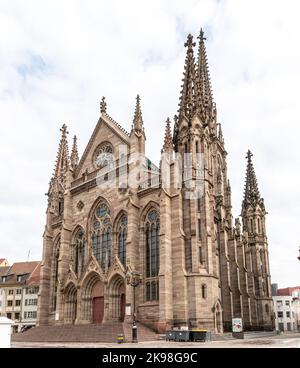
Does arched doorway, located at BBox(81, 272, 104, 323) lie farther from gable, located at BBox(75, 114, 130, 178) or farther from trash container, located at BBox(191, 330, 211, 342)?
trash container, located at BBox(191, 330, 211, 342)

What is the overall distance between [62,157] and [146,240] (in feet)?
79.8

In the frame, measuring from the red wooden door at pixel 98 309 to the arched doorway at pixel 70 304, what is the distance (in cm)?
261

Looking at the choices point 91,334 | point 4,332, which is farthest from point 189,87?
point 4,332

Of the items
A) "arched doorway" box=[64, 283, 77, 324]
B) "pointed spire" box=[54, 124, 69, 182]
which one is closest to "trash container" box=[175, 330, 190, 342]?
"arched doorway" box=[64, 283, 77, 324]

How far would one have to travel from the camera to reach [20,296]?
64.7 metres

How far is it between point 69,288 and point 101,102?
70.4 ft

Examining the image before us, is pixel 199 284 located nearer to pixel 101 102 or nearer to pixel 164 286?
pixel 164 286

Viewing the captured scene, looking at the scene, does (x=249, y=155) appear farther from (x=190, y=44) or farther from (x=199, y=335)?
(x=199, y=335)

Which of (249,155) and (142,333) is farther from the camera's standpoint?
(249,155)

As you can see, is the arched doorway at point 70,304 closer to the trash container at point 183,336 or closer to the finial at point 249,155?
the trash container at point 183,336

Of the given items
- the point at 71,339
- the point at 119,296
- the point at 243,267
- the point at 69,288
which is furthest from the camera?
the point at 243,267

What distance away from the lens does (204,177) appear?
35969mm
